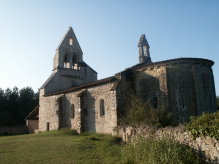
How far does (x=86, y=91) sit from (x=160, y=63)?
801cm

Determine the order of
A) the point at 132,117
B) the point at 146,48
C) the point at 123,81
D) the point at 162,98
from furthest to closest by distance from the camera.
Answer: the point at 146,48, the point at 123,81, the point at 162,98, the point at 132,117

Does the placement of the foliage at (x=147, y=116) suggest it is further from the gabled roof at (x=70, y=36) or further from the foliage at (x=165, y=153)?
the gabled roof at (x=70, y=36)

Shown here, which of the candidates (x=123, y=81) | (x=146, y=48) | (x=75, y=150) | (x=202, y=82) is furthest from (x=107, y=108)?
(x=146, y=48)

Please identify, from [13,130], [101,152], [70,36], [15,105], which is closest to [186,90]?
[101,152]

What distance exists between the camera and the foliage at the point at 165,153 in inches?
342

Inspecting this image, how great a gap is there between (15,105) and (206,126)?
1693 inches

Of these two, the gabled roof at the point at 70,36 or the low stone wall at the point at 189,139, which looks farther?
the gabled roof at the point at 70,36

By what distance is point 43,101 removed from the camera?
28.7 metres

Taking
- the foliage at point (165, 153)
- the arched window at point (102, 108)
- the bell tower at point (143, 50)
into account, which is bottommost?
the foliage at point (165, 153)

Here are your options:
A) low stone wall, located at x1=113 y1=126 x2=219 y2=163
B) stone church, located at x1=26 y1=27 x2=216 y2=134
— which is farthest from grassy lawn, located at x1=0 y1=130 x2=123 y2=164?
stone church, located at x1=26 y1=27 x2=216 y2=134

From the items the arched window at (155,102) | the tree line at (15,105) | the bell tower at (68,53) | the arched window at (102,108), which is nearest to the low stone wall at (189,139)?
the arched window at (155,102)

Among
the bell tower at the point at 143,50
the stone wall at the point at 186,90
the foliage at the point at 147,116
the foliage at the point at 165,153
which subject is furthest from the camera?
the bell tower at the point at 143,50

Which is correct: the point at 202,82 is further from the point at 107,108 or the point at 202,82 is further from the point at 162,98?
the point at 107,108

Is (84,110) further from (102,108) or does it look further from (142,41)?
(142,41)
